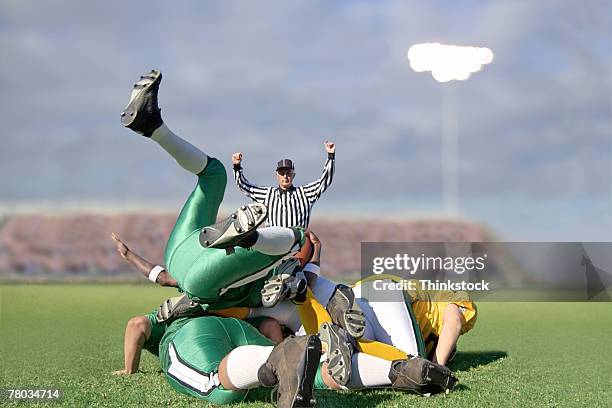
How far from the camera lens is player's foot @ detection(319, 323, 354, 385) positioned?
303 centimetres

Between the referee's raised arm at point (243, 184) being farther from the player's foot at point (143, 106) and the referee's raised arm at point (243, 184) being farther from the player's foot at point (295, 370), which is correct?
the player's foot at point (295, 370)

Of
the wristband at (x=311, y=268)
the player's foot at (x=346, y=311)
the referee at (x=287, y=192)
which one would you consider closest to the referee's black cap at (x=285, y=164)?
the referee at (x=287, y=192)

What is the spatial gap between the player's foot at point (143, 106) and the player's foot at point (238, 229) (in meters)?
0.70

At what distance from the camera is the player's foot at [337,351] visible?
3.03 m

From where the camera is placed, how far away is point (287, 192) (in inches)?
216

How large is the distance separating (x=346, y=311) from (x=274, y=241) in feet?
2.69

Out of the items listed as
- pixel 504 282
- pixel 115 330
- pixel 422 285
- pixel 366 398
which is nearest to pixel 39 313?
pixel 115 330

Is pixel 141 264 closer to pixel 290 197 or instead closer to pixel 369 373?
pixel 369 373

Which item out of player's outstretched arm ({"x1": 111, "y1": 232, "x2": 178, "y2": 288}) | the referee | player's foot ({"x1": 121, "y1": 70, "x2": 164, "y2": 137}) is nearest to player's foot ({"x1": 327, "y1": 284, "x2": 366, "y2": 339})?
player's outstretched arm ({"x1": 111, "y1": 232, "x2": 178, "y2": 288})

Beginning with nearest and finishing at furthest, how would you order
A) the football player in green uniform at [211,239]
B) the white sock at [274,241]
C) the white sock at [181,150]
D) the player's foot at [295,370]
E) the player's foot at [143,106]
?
the player's foot at [295,370]
the football player in green uniform at [211,239]
the white sock at [274,241]
the player's foot at [143,106]
the white sock at [181,150]

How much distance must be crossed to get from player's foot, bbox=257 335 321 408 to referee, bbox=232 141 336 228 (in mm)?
2649

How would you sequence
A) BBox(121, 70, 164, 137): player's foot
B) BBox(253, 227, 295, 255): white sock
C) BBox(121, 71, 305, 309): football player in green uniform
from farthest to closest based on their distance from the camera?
BBox(121, 70, 164, 137): player's foot → BBox(253, 227, 295, 255): white sock → BBox(121, 71, 305, 309): football player in green uniform

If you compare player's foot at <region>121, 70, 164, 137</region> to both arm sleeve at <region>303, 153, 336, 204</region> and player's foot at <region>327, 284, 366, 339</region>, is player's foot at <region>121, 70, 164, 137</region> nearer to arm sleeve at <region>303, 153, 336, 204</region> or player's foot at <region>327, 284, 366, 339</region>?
player's foot at <region>327, 284, 366, 339</region>

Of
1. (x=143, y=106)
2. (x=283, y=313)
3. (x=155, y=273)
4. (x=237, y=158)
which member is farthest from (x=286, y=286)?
(x=237, y=158)
